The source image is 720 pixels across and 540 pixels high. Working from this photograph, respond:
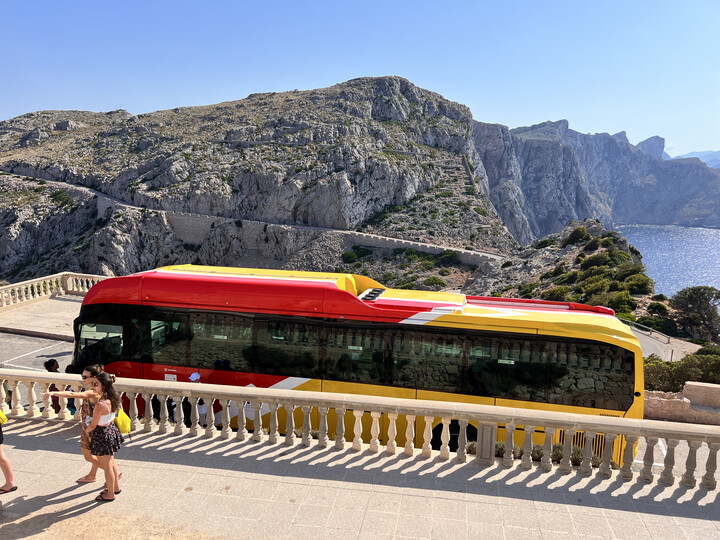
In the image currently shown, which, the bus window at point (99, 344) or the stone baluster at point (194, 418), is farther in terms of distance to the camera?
the bus window at point (99, 344)

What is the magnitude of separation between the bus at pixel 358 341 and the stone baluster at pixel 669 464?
2.14 m

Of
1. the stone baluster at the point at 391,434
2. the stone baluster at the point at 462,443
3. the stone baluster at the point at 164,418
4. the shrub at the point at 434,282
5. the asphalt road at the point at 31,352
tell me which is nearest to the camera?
the stone baluster at the point at 462,443

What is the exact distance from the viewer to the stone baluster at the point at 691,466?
6916 millimetres

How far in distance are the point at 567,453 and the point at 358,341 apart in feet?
14.3

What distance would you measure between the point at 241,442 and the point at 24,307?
64.8 ft

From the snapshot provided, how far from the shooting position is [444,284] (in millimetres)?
61031

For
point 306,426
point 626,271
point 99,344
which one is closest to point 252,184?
point 626,271

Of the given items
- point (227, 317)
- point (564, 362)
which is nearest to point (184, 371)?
point (227, 317)

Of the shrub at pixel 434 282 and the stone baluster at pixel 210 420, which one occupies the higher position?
the stone baluster at pixel 210 420

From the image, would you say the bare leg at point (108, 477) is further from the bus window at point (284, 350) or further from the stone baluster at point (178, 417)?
the bus window at point (284, 350)

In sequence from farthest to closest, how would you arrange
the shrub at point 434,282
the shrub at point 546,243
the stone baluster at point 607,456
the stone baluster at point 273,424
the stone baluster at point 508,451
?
the shrub at point 546,243
the shrub at point 434,282
the stone baluster at point 273,424
the stone baluster at point 508,451
the stone baluster at point 607,456

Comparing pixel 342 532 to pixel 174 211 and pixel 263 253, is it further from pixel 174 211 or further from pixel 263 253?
pixel 174 211

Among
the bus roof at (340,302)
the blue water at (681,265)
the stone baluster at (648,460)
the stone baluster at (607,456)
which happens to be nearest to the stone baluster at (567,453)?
the stone baluster at (607,456)

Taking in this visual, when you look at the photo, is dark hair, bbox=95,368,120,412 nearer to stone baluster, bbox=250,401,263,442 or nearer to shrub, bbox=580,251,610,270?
stone baluster, bbox=250,401,263,442
